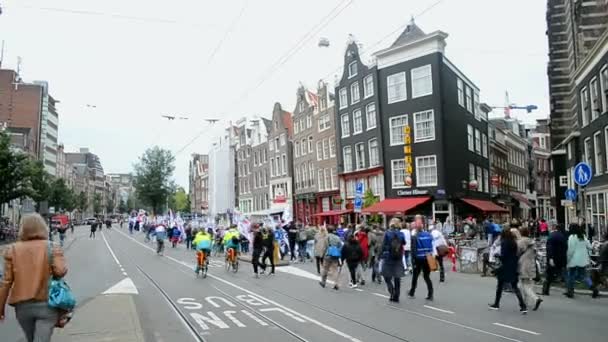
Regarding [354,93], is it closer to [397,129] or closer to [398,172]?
[397,129]

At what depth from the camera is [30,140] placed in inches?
3002

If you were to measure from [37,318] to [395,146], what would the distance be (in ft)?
121

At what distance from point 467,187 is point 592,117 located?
16656 mm

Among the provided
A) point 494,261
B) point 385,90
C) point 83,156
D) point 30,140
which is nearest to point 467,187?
A: point 385,90

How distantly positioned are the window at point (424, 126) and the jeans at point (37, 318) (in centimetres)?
3556

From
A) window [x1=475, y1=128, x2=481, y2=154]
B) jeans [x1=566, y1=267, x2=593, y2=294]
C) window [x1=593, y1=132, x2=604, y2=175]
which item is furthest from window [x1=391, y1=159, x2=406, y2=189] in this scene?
jeans [x1=566, y1=267, x2=593, y2=294]

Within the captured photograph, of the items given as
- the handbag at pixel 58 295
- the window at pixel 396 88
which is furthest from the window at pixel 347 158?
the handbag at pixel 58 295

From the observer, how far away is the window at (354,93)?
44.9 metres

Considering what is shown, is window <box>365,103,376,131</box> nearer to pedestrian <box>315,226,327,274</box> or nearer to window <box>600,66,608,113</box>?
window <box>600,66,608,113</box>

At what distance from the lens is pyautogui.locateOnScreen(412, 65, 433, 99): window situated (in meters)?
38.8

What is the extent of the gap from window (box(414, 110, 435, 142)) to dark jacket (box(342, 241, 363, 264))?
25312 millimetres

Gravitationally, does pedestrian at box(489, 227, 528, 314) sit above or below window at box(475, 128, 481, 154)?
below

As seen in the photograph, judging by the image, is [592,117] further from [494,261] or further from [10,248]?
[10,248]

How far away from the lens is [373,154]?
141ft
